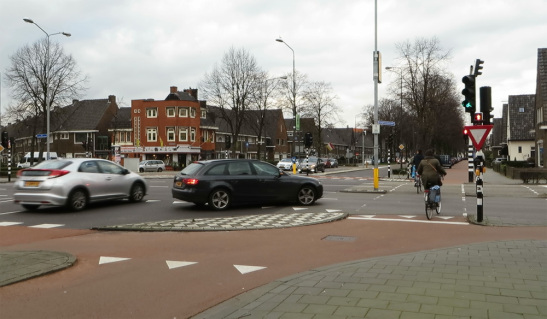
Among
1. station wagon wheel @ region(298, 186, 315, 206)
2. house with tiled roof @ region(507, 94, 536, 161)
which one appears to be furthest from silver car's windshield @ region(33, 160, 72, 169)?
house with tiled roof @ region(507, 94, 536, 161)

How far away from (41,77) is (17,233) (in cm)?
4163

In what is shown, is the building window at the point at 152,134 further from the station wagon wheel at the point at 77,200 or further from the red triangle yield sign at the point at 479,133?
the red triangle yield sign at the point at 479,133

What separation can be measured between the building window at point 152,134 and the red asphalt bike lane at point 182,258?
187 ft

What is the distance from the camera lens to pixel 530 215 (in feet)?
40.5

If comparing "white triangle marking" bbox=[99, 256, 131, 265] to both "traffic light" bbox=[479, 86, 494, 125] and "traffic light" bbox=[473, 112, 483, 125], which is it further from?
"traffic light" bbox=[473, 112, 483, 125]

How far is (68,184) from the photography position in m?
12.7

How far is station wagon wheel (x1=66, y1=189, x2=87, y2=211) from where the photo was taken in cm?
1276

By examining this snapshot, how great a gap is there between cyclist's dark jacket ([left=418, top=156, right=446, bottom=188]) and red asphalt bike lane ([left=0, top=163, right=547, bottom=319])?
1.55 m

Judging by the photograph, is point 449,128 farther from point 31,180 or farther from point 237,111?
point 31,180

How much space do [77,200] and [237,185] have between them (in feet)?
14.3

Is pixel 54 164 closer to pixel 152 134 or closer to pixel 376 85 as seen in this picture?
pixel 376 85

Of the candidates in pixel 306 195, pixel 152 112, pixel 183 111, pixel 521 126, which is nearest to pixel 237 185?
pixel 306 195

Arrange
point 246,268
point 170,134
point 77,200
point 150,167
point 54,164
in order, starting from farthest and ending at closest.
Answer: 1. point 170,134
2. point 150,167
3. point 54,164
4. point 77,200
5. point 246,268

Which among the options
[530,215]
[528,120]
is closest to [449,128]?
[528,120]
